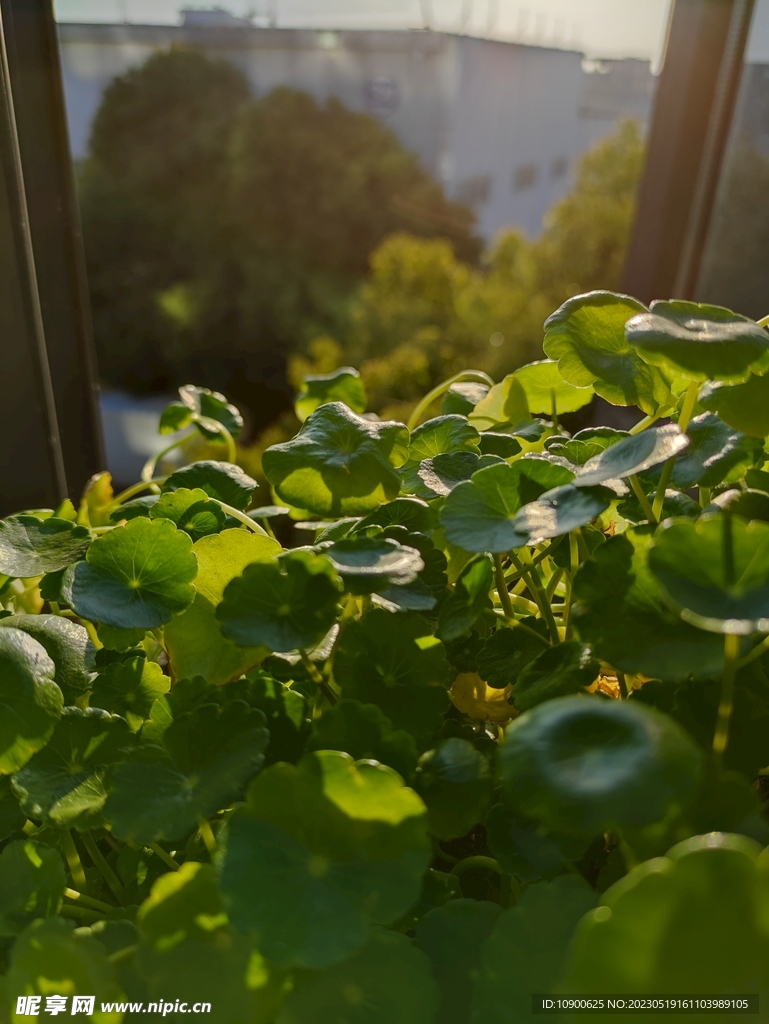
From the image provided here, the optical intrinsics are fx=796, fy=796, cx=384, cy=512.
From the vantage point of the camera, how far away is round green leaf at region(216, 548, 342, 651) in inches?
10.9

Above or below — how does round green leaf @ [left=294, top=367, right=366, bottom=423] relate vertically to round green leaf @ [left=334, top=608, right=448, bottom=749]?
above

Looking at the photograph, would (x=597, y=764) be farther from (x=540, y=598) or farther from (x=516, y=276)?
(x=516, y=276)

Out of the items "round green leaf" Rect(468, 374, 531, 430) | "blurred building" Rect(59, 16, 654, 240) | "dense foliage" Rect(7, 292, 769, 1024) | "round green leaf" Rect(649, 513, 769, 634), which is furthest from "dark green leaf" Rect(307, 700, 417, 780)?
"blurred building" Rect(59, 16, 654, 240)

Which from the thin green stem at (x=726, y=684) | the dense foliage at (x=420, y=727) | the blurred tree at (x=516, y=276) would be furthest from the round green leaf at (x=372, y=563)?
the blurred tree at (x=516, y=276)

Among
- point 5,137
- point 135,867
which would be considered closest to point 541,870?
point 135,867

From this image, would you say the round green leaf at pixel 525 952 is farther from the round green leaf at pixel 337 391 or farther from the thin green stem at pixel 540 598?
the round green leaf at pixel 337 391

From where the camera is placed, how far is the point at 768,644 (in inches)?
10.1

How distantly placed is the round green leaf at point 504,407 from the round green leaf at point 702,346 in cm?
16

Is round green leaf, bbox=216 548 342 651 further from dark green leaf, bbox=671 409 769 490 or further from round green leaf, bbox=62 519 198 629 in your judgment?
dark green leaf, bbox=671 409 769 490

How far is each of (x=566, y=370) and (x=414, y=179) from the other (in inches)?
195

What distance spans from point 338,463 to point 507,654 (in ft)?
0.36

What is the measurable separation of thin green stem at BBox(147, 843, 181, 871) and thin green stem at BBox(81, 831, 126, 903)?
3cm

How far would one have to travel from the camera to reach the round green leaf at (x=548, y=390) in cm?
46

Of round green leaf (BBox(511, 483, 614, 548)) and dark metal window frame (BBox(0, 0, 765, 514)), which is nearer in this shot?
round green leaf (BBox(511, 483, 614, 548))
